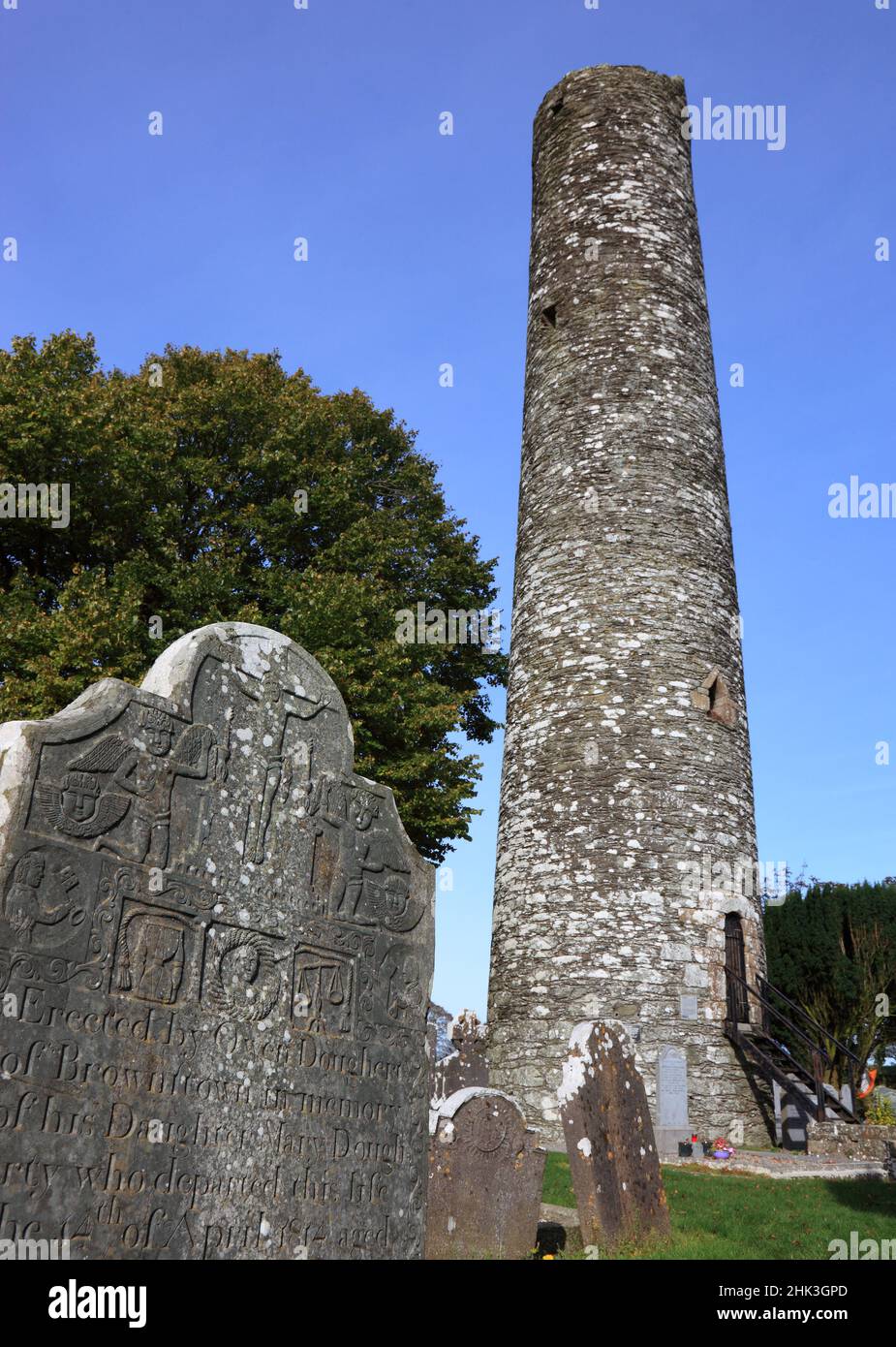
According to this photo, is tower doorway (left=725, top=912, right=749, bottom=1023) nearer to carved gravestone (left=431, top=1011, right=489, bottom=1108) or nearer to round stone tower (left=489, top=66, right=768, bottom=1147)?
round stone tower (left=489, top=66, right=768, bottom=1147)

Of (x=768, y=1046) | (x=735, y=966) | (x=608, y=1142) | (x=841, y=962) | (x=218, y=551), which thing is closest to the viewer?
(x=608, y=1142)

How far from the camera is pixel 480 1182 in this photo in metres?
7.73

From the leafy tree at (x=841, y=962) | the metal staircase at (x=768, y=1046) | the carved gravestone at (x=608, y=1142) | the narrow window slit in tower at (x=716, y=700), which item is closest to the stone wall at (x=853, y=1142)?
the metal staircase at (x=768, y=1046)

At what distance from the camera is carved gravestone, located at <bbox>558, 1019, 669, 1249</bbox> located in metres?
7.86

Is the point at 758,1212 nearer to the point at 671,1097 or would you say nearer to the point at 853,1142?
the point at 671,1097

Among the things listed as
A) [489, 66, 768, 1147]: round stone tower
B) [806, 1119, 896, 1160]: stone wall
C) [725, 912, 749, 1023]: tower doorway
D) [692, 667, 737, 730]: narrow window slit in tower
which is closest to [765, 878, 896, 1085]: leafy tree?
[725, 912, 749, 1023]: tower doorway

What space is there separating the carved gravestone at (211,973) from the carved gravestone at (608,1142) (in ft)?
9.90

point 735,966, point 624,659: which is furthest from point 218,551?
point 735,966

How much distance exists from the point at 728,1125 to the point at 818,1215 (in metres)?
4.67

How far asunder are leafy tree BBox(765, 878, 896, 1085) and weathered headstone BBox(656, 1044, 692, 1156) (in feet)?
28.2

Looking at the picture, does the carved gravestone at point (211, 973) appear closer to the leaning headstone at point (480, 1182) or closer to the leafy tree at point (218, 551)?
the leaning headstone at point (480, 1182)

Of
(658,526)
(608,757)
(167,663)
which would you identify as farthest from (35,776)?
(658,526)

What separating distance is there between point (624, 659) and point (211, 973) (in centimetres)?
1129
